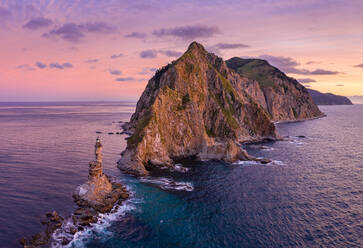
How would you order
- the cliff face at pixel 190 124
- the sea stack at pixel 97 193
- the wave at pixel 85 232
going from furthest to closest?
the cliff face at pixel 190 124 < the sea stack at pixel 97 193 < the wave at pixel 85 232

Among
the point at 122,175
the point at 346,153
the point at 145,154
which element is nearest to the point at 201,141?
the point at 145,154

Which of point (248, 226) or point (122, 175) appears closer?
point (248, 226)

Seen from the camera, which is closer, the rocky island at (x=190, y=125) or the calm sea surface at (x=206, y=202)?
the calm sea surface at (x=206, y=202)

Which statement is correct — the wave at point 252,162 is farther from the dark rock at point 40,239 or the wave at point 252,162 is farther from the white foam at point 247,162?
the dark rock at point 40,239

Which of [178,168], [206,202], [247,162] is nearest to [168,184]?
[206,202]

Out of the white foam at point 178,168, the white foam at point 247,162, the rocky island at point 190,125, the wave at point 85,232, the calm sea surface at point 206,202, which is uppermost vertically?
the rocky island at point 190,125

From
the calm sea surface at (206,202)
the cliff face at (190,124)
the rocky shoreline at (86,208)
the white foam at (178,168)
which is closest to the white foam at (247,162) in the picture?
the calm sea surface at (206,202)

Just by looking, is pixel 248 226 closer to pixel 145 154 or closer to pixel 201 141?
pixel 145 154
